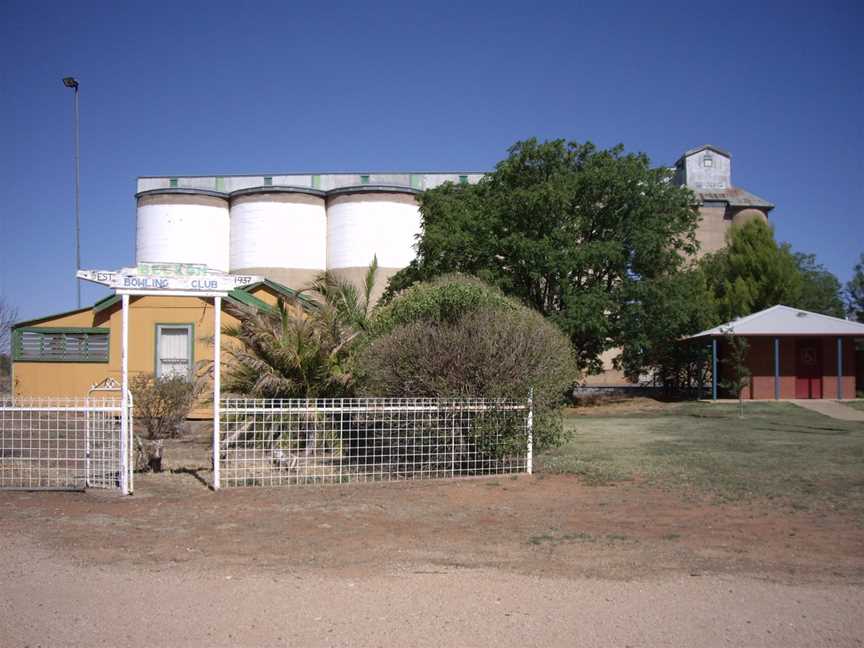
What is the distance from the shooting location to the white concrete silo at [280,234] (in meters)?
42.7

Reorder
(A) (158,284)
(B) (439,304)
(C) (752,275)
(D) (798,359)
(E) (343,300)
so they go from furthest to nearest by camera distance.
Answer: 1. (C) (752,275)
2. (D) (798,359)
3. (E) (343,300)
4. (B) (439,304)
5. (A) (158,284)

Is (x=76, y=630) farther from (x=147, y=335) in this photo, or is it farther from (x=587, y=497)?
(x=147, y=335)

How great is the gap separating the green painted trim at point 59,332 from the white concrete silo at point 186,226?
2702cm

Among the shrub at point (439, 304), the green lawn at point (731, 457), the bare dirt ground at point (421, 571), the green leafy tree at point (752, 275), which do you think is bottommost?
the green lawn at point (731, 457)

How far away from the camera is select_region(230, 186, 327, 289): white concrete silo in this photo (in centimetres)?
4272

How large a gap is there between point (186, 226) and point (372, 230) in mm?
11537

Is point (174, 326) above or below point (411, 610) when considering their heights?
above

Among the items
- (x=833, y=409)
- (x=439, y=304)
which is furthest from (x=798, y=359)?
(x=439, y=304)

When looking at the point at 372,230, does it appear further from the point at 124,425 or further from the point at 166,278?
the point at 124,425

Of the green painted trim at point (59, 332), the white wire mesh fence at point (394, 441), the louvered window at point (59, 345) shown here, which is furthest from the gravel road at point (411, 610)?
the louvered window at point (59, 345)

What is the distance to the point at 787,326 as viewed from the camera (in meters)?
26.5

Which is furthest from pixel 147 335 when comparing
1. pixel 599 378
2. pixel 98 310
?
pixel 599 378

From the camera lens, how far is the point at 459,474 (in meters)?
9.99

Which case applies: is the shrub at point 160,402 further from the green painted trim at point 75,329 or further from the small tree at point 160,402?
the green painted trim at point 75,329
